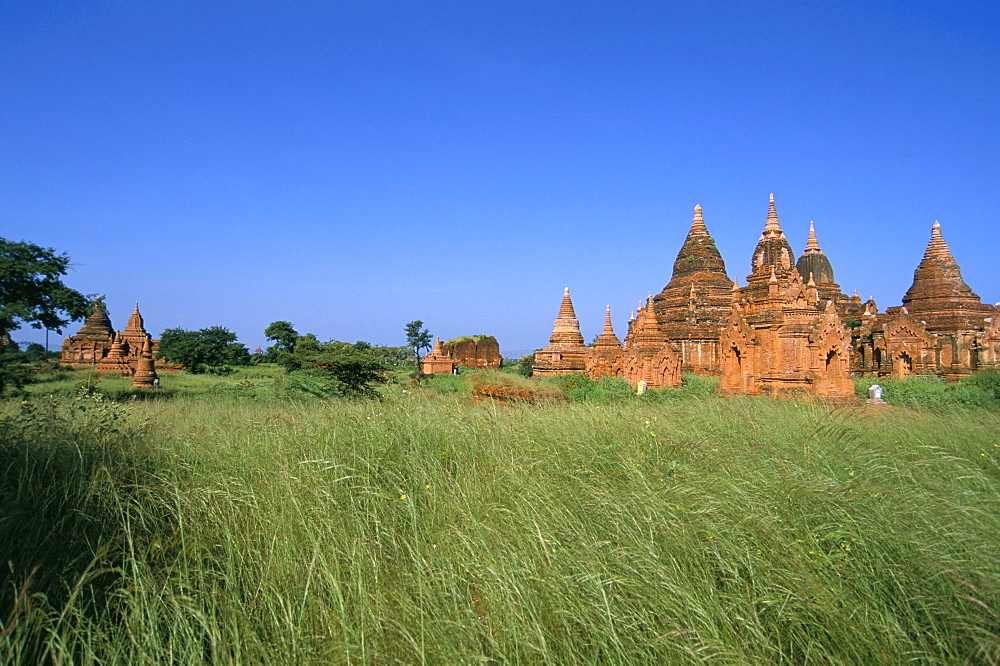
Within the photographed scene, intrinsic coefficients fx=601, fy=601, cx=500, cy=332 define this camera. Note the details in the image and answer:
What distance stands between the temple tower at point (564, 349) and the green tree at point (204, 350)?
45.7 feet

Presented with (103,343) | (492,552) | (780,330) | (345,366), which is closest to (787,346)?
Result: (780,330)

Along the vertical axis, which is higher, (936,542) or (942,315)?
(942,315)

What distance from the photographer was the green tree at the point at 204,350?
27094mm

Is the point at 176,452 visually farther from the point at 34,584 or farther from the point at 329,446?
the point at 34,584

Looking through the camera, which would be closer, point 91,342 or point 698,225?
point 698,225

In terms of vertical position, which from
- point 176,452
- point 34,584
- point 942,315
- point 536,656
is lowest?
point 536,656

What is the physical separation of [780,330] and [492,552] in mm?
11251

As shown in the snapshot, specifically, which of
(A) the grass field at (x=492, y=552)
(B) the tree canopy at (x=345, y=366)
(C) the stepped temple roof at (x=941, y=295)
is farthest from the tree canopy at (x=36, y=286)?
(C) the stepped temple roof at (x=941, y=295)

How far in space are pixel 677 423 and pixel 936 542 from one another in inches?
109

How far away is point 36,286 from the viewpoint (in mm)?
11859

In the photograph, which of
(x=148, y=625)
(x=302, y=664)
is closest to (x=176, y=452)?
(x=148, y=625)

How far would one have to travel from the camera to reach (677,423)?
511 centimetres

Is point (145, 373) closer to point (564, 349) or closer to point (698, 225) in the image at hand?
point (564, 349)

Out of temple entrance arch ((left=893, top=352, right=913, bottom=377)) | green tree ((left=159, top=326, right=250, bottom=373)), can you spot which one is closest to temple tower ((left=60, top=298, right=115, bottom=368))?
green tree ((left=159, top=326, right=250, bottom=373))
